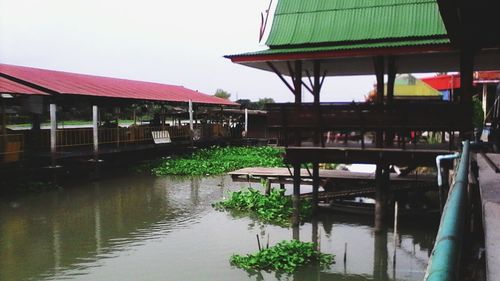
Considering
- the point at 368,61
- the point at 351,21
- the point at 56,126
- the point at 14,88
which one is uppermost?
the point at 351,21

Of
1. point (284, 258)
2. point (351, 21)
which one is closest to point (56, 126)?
point (351, 21)

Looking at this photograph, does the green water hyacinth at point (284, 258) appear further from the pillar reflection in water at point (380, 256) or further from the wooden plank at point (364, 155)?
the wooden plank at point (364, 155)

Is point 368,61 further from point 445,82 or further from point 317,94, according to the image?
point 445,82

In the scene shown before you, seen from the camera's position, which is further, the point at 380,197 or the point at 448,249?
the point at 380,197

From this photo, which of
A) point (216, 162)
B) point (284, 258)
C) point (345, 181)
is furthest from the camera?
point (216, 162)

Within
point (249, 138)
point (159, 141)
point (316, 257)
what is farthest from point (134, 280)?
point (249, 138)

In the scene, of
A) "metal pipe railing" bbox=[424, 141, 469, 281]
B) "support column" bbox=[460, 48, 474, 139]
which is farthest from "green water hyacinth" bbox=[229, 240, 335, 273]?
"metal pipe railing" bbox=[424, 141, 469, 281]

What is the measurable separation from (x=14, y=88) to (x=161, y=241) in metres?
9.16

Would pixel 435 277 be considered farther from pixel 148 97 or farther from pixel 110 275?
pixel 148 97

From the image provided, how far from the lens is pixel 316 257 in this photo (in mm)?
9500

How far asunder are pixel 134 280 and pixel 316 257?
11.7 ft

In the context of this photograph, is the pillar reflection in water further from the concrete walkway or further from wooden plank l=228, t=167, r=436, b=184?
the concrete walkway

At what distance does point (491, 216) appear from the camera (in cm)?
251

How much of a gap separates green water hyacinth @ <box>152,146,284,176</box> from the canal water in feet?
19.7
